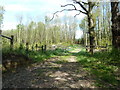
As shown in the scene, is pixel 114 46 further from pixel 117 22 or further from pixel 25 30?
pixel 25 30

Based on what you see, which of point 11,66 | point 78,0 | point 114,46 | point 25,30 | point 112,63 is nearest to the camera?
point 11,66

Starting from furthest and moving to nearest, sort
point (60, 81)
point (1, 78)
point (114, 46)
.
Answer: point (114, 46)
point (1, 78)
point (60, 81)

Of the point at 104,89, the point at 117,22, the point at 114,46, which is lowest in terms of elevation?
the point at 104,89

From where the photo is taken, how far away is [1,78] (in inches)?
222

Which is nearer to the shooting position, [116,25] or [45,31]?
[116,25]

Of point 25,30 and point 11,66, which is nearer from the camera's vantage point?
point 11,66

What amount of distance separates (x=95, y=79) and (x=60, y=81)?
1.53 m

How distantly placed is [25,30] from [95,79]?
208 ft

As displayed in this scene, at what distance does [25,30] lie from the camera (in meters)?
65.6

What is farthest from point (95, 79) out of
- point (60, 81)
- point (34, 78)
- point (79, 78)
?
point (34, 78)

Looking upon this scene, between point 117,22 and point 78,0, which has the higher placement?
point 78,0

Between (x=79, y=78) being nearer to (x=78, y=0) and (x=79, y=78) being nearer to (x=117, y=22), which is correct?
(x=117, y=22)

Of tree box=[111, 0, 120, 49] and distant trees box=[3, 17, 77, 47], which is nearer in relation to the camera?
tree box=[111, 0, 120, 49]

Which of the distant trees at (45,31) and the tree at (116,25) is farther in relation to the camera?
the distant trees at (45,31)
